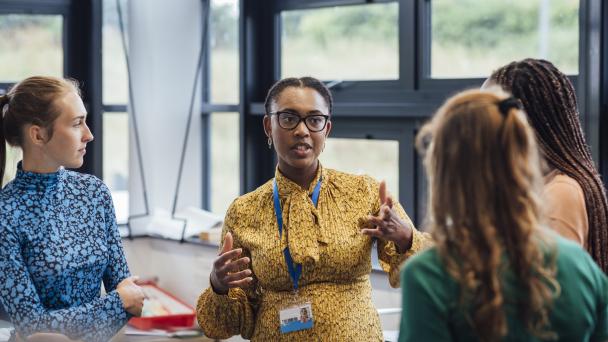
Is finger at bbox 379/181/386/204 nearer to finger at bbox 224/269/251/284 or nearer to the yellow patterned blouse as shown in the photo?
the yellow patterned blouse

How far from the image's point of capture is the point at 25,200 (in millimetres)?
2174

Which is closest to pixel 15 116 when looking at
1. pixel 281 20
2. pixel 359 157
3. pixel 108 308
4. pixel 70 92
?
pixel 70 92

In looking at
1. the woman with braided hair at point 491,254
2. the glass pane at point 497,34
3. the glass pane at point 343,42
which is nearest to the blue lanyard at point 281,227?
the woman with braided hair at point 491,254

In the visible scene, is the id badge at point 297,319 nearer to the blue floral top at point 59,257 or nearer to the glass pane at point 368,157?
the blue floral top at point 59,257

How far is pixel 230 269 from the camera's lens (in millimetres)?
2041

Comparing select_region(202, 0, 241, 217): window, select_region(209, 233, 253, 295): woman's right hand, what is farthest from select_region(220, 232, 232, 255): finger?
select_region(202, 0, 241, 217): window

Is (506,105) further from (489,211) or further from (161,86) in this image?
(161,86)

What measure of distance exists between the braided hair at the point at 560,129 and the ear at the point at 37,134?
118cm

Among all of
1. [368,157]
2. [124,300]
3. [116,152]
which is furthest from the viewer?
[116,152]

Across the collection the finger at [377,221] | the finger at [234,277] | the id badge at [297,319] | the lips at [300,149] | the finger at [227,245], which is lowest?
the id badge at [297,319]

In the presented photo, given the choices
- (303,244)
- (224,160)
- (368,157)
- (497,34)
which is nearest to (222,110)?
(224,160)

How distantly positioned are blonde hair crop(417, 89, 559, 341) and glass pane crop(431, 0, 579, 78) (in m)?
1.91

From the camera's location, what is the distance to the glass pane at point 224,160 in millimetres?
4688

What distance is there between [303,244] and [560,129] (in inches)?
28.6
